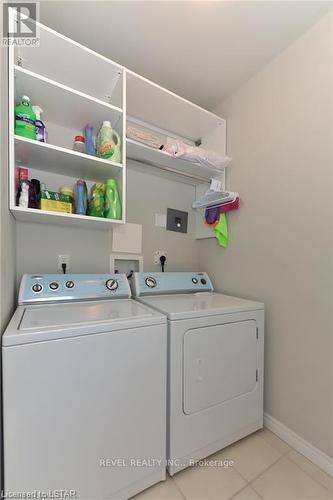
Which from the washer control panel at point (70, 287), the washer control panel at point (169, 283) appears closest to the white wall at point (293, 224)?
the washer control panel at point (169, 283)

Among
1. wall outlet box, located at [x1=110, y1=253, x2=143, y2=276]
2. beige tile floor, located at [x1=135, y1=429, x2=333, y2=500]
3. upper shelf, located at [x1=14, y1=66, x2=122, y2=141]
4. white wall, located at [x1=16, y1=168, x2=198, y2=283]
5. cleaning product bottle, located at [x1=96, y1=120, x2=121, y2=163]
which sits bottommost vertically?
beige tile floor, located at [x1=135, y1=429, x2=333, y2=500]

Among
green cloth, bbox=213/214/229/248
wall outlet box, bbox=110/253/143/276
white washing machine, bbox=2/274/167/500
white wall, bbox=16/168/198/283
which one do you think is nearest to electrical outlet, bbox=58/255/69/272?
white wall, bbox=16/168/198/283

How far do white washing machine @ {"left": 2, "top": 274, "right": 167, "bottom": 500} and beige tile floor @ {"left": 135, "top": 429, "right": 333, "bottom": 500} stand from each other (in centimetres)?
15

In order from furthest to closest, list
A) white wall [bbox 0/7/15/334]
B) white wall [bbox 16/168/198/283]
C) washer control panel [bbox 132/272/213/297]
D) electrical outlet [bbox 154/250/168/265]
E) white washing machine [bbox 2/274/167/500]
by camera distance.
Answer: electrical outlet [bbox 154/250/168/265] → washer control panel [bbox 132/272/213/297] → white wall [bbox 16/168/198/283] → white wall [bbox 0/7/15/334] → white washing machine [bbox 2/274/167/500]

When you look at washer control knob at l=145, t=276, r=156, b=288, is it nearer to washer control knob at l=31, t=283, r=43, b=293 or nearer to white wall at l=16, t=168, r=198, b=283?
white wall at l=16, t=168, r=198, b=283

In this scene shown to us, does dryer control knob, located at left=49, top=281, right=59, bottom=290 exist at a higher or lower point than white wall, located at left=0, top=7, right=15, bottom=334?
lower

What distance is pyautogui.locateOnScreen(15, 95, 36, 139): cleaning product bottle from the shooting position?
3.83 feet

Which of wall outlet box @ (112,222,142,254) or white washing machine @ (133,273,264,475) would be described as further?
wall outlet box @ (112,222,142,254)

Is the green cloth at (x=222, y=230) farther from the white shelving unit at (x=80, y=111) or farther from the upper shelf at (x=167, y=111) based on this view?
the upper shelf at (x=167, y=111)

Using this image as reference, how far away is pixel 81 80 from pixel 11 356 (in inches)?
66.0

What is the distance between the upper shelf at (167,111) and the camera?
1.55 m

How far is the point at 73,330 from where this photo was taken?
2.91 ft

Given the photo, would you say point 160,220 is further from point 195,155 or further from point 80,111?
point 80,111

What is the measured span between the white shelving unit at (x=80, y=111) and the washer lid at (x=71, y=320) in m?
0.54
